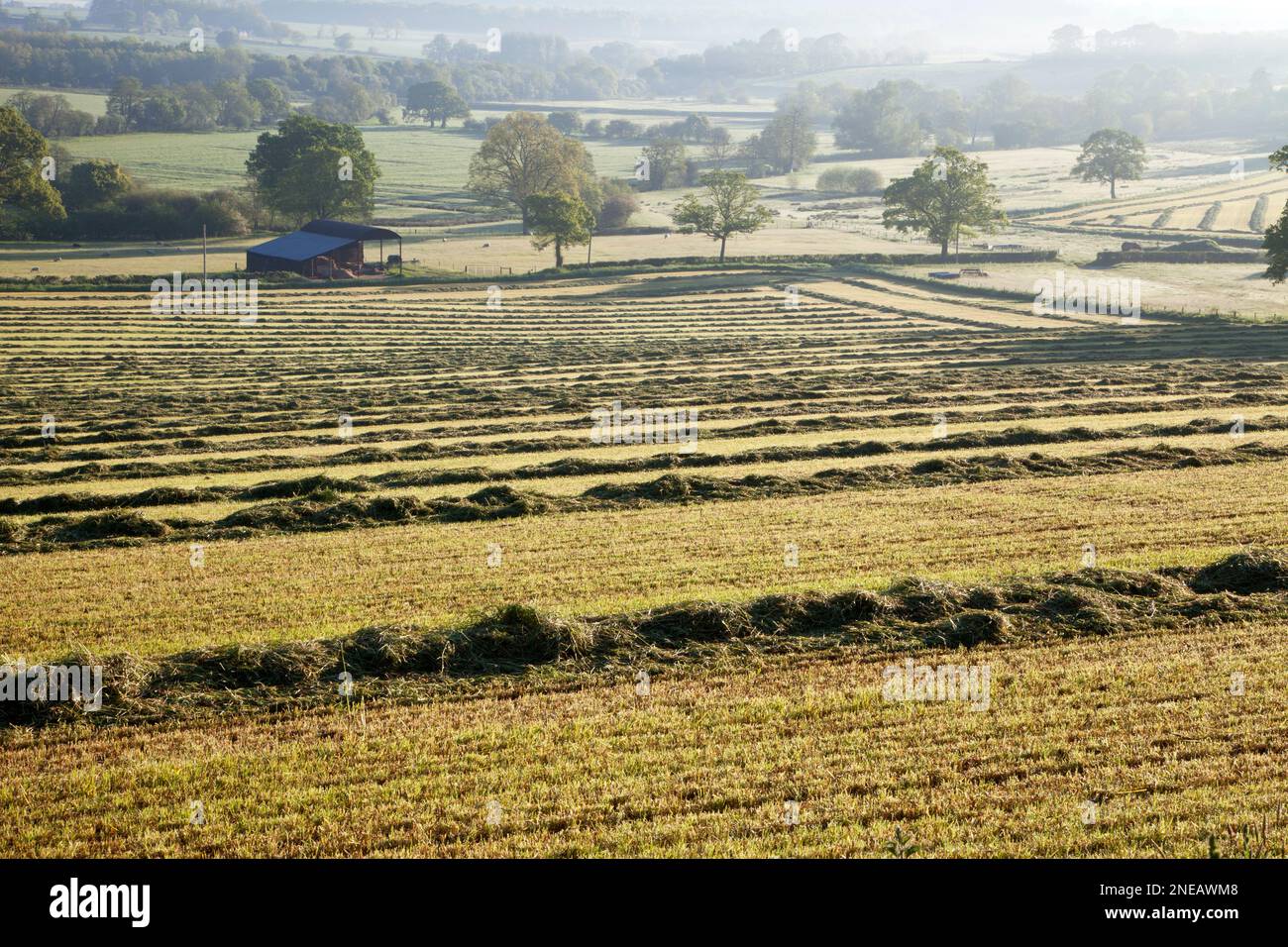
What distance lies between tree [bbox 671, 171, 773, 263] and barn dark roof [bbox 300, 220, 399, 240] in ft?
102

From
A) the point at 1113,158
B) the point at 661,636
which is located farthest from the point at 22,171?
the point at 1113,158

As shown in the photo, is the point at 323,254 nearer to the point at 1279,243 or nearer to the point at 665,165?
the point at 1279,243

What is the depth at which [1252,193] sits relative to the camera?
568 feet

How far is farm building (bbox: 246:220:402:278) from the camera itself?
3898 inches

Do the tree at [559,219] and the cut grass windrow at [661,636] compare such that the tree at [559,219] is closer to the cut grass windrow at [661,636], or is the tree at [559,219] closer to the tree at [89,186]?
the tree at [89,186]

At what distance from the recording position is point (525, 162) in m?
144

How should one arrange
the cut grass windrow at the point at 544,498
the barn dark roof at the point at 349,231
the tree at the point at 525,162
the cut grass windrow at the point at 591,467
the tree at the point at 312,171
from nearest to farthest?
the cut grass windrow at the point at 544,498
the cut grass windrow at the point at 591,467
the barn dark roof at the point at 349,231
the tree at the point at 312,171
the tree at the point at 525,162

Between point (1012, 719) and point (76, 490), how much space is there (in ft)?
81.5

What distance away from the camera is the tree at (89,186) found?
118 metres

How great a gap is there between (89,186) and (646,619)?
382 feet

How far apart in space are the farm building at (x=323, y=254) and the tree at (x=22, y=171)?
72.6ft

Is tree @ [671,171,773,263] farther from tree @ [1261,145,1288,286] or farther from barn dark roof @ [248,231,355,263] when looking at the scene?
tree @ [1261,145,1288,286]

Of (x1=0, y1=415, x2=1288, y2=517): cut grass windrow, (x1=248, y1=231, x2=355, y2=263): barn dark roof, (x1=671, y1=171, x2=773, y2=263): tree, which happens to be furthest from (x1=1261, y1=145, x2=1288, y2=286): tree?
(x1=248, y1=231, x2=355, y2=263): barn dark roof

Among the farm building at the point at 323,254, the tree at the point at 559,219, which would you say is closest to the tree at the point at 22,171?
the farm building at the point at 323,254
